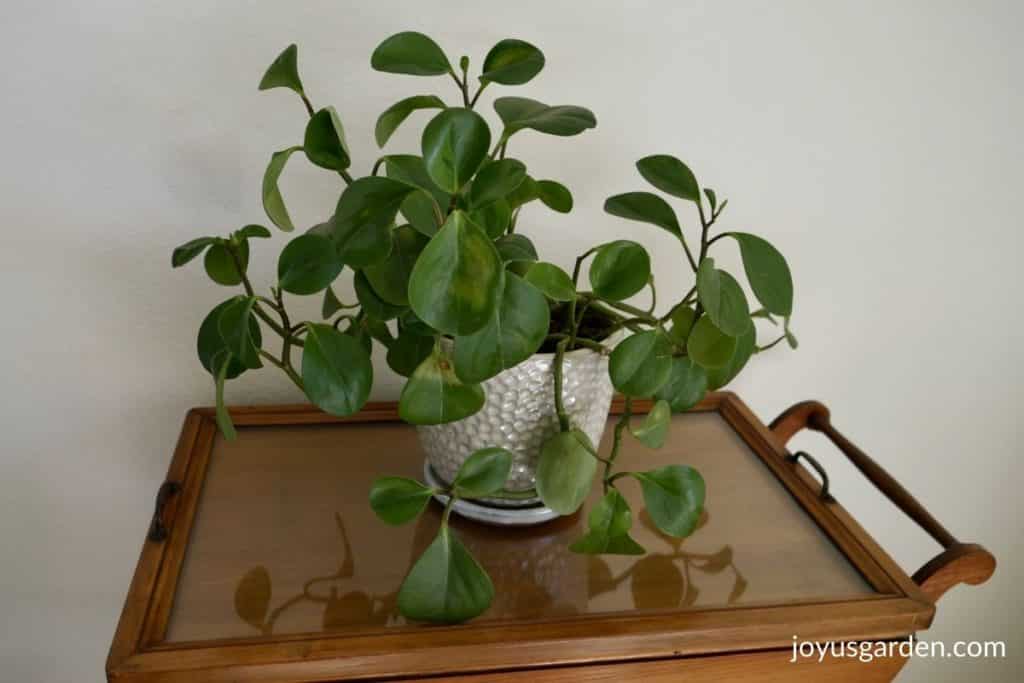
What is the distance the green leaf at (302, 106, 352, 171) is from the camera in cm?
59

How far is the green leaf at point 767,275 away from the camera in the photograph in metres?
0.61

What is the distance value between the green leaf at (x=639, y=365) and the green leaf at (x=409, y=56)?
0.26m

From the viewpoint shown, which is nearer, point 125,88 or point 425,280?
point 425,280

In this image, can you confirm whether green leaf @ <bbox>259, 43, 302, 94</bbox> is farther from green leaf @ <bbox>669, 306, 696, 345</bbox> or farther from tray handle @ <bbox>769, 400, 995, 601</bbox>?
tray handle @ <bbox>769, 400, 995, 601</bbox>

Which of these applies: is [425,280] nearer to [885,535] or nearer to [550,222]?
[550,222]

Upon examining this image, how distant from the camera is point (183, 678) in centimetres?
58

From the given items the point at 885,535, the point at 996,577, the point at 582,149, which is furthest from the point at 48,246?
the point at 996,577

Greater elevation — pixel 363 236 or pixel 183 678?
pixel 363 236

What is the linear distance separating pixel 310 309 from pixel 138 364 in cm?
22

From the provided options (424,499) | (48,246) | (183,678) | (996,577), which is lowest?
(996,577)

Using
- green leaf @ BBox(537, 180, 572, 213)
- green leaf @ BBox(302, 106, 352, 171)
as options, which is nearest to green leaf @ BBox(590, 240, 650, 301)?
green leaf @ BBox(537, 180, 572, 213)

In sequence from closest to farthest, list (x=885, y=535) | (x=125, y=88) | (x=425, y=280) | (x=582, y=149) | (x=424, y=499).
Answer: (x=425, y=280)
(x=424, y=499)
(x=125, y=88)
(x=582, y=149)
(x=885, y=535)

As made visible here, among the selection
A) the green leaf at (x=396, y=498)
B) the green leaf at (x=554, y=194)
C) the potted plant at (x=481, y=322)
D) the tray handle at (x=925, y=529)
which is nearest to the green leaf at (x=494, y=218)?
the potted plant at (x=481, y=322)

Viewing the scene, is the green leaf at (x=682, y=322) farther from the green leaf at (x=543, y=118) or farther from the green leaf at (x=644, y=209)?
the green leaf at (x=543, y=118)
